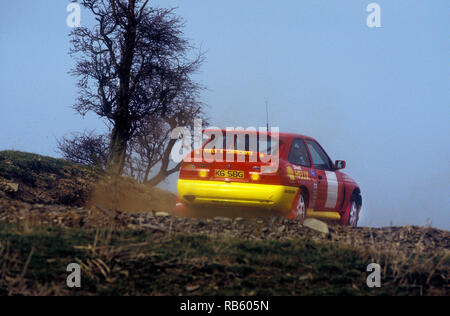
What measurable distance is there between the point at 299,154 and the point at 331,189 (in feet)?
5.61

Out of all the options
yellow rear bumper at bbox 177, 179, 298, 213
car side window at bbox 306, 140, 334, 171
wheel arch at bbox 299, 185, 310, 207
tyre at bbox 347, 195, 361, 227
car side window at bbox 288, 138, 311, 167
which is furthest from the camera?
tyre at bbox 347, 195, 361, 227

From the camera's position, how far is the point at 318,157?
42.4ft

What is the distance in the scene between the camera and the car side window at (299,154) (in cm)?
1148

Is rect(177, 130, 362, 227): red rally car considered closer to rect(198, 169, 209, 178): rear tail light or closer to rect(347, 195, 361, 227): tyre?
rect(198, 169, 209, 178): rear tail light

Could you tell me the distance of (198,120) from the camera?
28.1 m

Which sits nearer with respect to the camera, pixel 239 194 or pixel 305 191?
pixel 239 194

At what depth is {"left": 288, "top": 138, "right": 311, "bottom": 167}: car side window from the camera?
11.5 meters

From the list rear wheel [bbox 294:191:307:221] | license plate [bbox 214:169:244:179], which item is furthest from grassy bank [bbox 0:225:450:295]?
rear wheel [bbox 294:191:307:221]

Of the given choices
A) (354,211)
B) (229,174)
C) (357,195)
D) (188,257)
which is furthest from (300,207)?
(188,257)

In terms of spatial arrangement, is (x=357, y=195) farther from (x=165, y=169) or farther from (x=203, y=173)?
(x=165, y=169)

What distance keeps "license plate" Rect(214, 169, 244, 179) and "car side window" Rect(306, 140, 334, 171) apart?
218 cm
